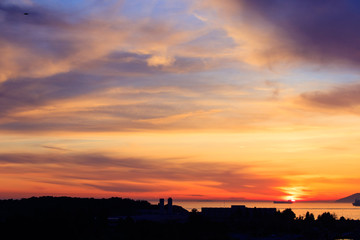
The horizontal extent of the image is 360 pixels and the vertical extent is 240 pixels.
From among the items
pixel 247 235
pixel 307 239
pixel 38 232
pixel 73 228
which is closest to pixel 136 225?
pixel 73 228

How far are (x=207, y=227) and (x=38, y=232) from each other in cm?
6498

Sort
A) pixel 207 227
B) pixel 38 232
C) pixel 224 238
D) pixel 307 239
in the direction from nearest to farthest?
1. pixel 38 232
2. pixel 224 238
3. pixel 207 227
4. pixel 307 239

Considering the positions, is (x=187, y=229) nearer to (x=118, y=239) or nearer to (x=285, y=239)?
(x=118, y=239)

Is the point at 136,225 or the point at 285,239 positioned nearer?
the point at 136,225

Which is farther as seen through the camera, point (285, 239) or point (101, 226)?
point (285, 239)

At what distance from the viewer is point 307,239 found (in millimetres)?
198375

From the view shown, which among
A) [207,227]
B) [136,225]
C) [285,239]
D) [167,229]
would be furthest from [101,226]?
[285,239]

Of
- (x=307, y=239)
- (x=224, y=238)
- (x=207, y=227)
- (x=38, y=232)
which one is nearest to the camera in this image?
(x=38, y=232)

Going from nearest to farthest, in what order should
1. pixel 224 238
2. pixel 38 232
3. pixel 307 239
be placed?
pixel 38 232 < pixel 224 238 < pixel 307 239

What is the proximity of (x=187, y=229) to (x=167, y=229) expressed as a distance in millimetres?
9300

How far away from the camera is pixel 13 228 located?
145 metres

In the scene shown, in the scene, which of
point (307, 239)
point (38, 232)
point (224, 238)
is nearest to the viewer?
point (38, 232)

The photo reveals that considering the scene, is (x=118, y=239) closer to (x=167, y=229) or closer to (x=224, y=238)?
(x=167, y=229)

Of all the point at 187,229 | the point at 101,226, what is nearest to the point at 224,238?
the point at 187,229
